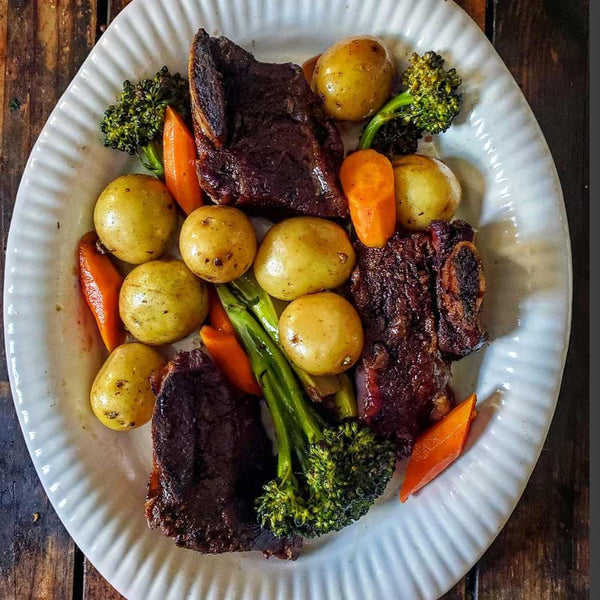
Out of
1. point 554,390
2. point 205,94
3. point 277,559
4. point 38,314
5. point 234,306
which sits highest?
point 205,94

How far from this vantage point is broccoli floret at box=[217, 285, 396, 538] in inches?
90.9

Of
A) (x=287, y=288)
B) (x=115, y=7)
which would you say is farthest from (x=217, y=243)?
(x=115, y=7)

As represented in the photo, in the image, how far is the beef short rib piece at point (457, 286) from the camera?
2273mm

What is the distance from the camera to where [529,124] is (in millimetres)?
2418

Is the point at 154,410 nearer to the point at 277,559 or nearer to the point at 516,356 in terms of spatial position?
the point at 277,559

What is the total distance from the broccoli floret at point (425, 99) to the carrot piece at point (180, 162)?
684 millimetres

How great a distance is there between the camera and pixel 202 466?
2367mm

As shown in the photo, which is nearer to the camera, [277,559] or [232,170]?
[232,170]

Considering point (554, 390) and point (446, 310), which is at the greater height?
point (446, 310)

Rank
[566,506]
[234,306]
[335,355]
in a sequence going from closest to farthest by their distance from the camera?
[335,355], [234,306], [566,506]

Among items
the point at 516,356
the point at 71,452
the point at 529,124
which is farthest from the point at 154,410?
the point at 529,124

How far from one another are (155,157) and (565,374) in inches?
75.9

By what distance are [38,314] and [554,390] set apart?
1996 mm

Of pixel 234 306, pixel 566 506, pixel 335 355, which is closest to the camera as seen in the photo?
pixel 335 355
